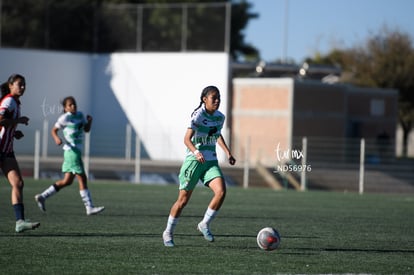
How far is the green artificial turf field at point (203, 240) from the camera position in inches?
362

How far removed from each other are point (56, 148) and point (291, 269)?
27.0 metres

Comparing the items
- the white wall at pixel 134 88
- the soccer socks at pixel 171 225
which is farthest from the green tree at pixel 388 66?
the soccer socks at pixel 171 225

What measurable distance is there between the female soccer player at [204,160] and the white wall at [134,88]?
79.4 feet

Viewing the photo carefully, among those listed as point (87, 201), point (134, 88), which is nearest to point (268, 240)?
point (87, 201)

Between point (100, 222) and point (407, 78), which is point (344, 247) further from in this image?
point (407, 78)

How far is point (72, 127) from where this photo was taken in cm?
1594

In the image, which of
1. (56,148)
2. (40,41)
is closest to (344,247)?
(56,148)

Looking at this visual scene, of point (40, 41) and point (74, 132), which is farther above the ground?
point (40, 41)

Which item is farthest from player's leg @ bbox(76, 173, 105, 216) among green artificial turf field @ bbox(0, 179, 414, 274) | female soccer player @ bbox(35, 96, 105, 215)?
green artificial turf field @ bbox(0, 179, 414, 274)

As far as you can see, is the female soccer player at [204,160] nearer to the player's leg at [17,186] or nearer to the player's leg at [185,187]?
the player's leg at [185,187]

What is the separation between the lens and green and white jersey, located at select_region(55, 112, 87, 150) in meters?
15.9

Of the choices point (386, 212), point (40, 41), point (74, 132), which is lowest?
point (386, 212)

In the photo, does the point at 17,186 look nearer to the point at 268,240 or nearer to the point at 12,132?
the point at 12,132

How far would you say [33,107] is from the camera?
3195cm
